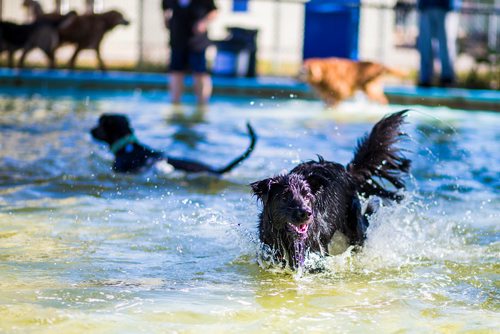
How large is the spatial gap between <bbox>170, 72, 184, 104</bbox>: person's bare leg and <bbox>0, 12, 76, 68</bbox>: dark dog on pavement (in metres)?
5.52

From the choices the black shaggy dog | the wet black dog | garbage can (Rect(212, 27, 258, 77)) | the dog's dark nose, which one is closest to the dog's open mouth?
the black shaggy dog

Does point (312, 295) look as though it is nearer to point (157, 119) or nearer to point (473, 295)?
point (473, 295)

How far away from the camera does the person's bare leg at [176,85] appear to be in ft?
38.3

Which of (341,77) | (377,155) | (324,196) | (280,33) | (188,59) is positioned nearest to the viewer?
(324,196)

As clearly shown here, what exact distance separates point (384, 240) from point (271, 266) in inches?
32.0

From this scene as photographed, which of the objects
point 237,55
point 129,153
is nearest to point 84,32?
point 237,55

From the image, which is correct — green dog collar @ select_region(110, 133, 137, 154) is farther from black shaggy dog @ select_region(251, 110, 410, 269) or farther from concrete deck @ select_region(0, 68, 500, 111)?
concrete deck @ select_region(0, 68, 500, 111)

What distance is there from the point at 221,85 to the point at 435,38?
3.32 meters

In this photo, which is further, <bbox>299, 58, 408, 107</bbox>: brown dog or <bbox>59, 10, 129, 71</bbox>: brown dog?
<bbox>59, 10, 129, 71</bbox>: brown dog

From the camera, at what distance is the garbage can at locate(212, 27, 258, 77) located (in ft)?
51.2

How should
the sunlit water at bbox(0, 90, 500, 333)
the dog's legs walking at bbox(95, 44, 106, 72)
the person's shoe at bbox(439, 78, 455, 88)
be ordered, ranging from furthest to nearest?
the dog's legs walking at bbox(95, 44, 106, 72) < the person's shoe at bbox(439, 78, 455, 88) < the sunlit water at bbox(0, 90, 500, 333)

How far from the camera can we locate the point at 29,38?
16.5m

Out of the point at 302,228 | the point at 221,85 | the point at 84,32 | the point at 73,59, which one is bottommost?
the point at 221,85

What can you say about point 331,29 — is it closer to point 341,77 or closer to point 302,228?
point 341,77
